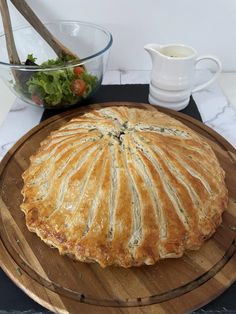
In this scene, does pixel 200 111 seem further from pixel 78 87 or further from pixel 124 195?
pixel 124 195

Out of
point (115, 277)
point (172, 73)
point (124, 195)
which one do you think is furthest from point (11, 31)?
point (115, 277)

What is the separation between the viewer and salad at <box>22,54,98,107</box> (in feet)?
4.28

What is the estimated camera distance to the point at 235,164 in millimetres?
1137

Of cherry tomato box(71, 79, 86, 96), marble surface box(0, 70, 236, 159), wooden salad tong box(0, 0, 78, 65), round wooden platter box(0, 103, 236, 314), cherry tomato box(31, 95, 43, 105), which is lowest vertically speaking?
round wooden platter box(0, 103, 236, 314)

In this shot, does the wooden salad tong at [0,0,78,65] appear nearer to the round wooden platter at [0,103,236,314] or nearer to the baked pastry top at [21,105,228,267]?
the baked pastry top at [21,105,228,267]

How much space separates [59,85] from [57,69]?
7 centimetres

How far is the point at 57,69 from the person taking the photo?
1.27 metres

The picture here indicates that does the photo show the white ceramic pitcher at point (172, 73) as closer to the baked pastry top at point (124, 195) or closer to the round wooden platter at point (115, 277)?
the baked pastry top at point (124, 195)

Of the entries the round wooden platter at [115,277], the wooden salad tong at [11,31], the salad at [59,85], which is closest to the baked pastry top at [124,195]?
the round wooden platter at [115,277]

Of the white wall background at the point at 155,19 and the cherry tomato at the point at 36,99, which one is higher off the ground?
the white wall background at the point at 155,19

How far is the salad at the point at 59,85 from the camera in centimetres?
130

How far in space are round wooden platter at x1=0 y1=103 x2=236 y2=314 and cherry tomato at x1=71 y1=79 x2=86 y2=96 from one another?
0.60 m

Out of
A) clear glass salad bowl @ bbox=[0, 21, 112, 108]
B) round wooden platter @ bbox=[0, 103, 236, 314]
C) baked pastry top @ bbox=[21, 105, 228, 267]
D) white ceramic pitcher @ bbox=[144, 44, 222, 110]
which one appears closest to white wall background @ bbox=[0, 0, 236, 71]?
clear glass salad bowl @ bbox=[0, 21, 112, 108]

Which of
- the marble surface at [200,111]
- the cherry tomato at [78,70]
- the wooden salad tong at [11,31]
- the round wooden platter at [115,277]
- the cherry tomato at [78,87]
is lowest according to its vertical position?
the round wooden platter at [115,277]
